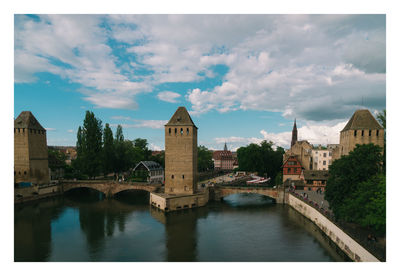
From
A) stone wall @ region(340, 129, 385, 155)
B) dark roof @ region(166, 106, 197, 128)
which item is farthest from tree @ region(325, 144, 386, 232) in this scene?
dark roof @ region(166, 106, 197, 128)

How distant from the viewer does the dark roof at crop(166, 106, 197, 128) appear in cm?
3838

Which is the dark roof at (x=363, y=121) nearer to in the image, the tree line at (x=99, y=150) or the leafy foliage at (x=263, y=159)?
the leafy foliage at (x=263, y=159)

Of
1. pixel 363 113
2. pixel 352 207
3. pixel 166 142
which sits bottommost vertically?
pixel 352 207

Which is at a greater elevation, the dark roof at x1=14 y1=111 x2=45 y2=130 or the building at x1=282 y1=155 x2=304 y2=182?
the dark roof at x1=14 y1=111 x2=45 y2=130

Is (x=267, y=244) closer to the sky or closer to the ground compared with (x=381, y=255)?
closer to the ground

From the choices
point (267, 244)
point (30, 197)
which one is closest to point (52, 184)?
point (30, 197)

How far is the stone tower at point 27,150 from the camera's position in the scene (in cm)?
4466

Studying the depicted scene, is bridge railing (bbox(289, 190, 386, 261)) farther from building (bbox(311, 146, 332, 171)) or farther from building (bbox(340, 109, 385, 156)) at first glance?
building (bbox(311, 146, 332, 171))

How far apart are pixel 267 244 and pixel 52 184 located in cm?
4347

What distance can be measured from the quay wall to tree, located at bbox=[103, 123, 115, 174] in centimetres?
4172

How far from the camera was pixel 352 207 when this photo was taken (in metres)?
19.6

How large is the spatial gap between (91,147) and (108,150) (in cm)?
405

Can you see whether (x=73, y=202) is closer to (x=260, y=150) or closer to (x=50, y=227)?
(x=50, y=227)

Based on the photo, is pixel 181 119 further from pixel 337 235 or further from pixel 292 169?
pixel 292 169
